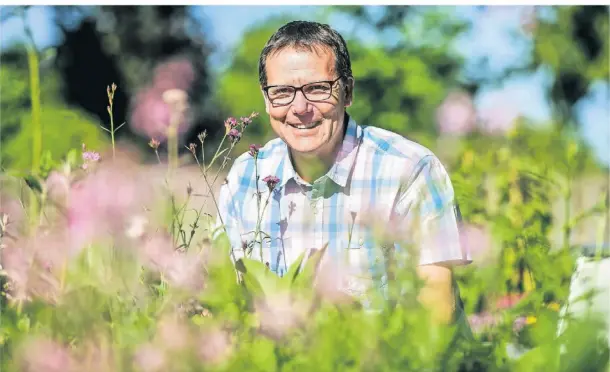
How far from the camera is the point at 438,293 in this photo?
1741mm

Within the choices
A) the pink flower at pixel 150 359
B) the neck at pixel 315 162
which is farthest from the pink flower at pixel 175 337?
the neck at pixel 315 162

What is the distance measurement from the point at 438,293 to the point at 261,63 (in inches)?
35.8

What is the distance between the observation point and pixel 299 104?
89.5 inches

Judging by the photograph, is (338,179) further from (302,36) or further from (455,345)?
(455,345)

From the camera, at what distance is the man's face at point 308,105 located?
2236mm

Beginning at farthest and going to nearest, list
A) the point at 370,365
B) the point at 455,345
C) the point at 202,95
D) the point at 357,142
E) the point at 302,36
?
the point at 202,95 < the point at 357,142 < the point at 302,36 < the point at 455,345 < the point at 370,365

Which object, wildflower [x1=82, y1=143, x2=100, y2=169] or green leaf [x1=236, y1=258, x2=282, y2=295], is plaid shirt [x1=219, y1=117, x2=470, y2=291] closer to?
wildflower [x1=82, y1=143, x2=100, y2=169]

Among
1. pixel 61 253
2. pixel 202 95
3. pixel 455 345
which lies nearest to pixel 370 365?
pixel 455 345

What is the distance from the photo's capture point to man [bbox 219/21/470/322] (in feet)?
7.29

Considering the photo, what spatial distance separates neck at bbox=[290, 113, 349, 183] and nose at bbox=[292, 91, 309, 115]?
176 mm

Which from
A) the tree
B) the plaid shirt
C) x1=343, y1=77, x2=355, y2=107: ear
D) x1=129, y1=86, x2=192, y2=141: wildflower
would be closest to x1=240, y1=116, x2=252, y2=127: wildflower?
x1=129, y1=86, x2=192, y2=141: wildflower

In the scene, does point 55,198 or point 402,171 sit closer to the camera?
point 55,198

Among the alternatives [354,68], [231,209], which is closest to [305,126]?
[231,209]

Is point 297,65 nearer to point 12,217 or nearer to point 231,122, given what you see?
point 231,122
